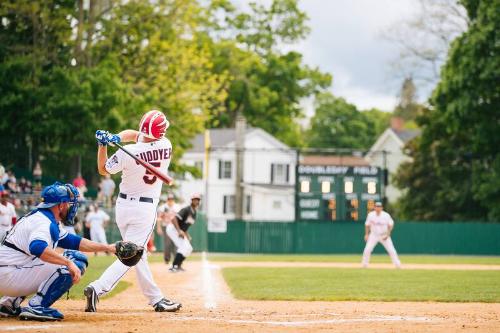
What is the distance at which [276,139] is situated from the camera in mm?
71125

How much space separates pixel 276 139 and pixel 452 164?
732 inches

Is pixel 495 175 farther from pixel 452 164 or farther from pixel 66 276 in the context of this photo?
pixel 66 276

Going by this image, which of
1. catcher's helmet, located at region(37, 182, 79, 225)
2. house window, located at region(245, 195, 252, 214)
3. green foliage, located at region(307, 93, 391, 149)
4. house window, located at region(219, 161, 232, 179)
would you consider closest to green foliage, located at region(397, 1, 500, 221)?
house window, located at region(245, 195, 252, 214)

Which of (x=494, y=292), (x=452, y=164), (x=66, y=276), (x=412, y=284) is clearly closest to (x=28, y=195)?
(x=412, y=284)

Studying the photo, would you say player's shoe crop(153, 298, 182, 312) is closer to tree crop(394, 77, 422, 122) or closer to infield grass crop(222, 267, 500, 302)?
infield grass crop(222, 267, 500, 302)

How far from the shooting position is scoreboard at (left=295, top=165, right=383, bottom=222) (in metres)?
37.8

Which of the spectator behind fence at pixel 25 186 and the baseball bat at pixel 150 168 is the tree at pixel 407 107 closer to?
the spectator behind fence at pixel 25 186

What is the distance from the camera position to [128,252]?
32.8ft

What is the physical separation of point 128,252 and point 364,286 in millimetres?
8032

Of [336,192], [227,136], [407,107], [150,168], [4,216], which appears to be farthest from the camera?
[407,107]

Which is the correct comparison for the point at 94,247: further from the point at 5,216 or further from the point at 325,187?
the point at 325,187

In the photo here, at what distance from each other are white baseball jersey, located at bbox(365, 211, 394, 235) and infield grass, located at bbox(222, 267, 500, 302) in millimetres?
4277

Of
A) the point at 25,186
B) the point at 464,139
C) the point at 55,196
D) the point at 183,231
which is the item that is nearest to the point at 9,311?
the point at 55,196

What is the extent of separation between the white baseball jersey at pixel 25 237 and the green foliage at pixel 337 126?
90172mm
